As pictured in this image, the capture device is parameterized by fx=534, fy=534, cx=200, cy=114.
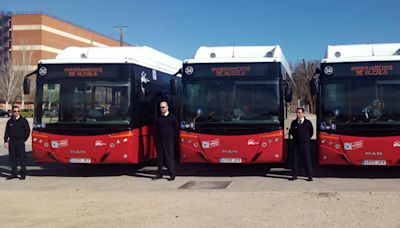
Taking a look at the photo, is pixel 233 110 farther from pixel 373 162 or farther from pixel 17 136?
pixel 17 136

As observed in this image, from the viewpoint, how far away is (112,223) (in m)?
7.57

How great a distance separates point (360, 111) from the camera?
11.8m

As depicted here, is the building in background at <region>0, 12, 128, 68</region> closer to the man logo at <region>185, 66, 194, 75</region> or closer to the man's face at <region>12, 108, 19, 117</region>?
the man's face at <region>12, 108, 19, 117</region>

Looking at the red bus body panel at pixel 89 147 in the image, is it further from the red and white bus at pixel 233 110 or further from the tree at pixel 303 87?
the tree at pixel 303 87

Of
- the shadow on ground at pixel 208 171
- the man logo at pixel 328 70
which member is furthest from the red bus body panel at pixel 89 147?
the man logo at pixel 328 70

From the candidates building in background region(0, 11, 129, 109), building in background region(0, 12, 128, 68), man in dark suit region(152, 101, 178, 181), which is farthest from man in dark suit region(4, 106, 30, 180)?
building in background region(0, 12, 128, 68)

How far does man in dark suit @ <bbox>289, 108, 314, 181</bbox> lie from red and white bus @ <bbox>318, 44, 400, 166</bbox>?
0.93 ft

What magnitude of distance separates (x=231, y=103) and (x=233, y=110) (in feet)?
0.55

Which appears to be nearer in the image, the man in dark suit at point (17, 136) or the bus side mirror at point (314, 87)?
the bus side mirror at point (314, 87)

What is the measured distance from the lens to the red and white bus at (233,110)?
1213 centimetres

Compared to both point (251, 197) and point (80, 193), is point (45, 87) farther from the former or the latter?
point (251, 197)

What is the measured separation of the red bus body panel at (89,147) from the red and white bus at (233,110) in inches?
48.0

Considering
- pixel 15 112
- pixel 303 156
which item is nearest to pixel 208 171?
pixel 303 156

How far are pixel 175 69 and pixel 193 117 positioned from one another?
5003 millimetres
